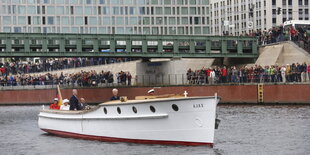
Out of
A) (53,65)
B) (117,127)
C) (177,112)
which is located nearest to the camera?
(177,112)

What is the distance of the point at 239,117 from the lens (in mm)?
59438

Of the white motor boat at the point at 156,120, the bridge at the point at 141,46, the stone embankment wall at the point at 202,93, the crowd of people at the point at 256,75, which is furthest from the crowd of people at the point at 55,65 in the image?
the white motor boat at the point at 156,120

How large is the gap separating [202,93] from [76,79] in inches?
768

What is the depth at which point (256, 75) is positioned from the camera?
78000 millimetres

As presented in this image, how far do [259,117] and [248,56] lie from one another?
36384 millimetres

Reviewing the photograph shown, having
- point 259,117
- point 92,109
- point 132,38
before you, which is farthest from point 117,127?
point 132,38

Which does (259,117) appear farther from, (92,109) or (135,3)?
(135,3)

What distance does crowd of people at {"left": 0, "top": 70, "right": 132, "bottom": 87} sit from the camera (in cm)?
9319

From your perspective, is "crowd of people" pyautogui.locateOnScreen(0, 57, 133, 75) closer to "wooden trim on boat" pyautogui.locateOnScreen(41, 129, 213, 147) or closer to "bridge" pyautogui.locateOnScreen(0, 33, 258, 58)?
"bridge" pyautogui.locateOnScreen(0, 33, 258, 58)

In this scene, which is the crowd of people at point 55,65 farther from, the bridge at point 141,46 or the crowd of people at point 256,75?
the crowd of people at point 256,75

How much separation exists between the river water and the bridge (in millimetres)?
28946

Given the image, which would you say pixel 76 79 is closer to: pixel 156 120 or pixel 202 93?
pixel 202 93

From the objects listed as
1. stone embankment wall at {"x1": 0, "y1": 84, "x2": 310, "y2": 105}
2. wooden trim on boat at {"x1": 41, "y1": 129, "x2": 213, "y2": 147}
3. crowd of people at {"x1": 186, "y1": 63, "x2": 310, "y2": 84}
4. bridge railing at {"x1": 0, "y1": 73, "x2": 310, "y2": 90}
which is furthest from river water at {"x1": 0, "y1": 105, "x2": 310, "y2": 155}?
bridge railing at {"x1": 0, "y1": 73, "x2": 310, "y2": 90}

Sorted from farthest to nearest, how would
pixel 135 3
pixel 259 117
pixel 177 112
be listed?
pixel 135 3
pixel 259 117
pixel 177 112
